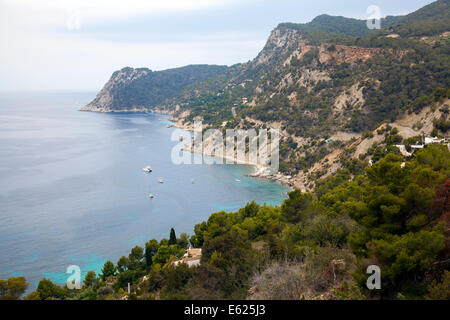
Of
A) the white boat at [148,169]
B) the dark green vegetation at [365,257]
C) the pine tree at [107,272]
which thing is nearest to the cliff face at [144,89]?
the white boat at [148,169]

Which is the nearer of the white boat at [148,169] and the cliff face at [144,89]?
the white boat at [148,169]

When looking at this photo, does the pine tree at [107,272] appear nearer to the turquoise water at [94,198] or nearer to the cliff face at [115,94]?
the turquoise water at [94,198]

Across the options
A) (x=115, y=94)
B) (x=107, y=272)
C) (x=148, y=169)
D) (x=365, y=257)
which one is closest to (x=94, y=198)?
(x=148, y=169)

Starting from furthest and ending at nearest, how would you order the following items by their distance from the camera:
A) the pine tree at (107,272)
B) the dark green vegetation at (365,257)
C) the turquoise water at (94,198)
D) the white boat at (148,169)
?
the white boat at (148,169)
the turquoise water at (94,198)
the pine tree at (107,272)
the dark green vegetation at (365,257)

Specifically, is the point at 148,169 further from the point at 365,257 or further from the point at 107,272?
the point at 365,257

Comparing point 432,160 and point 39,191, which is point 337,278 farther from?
point 39,191

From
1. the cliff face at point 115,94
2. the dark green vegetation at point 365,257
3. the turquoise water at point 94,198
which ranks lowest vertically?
the turquoise water at point 94,198

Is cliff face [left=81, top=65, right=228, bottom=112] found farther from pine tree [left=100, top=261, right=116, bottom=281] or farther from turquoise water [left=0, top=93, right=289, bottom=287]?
pine tree [left=100, top=261, right=116, bottom=281]

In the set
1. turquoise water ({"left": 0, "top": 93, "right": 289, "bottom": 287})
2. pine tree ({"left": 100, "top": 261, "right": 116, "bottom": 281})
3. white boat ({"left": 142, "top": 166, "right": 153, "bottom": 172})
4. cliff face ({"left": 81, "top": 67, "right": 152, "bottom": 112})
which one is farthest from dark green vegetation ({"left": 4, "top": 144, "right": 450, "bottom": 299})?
cliff face ({"left": 81, "top": 67, "right": 152, "bottom": 112})
